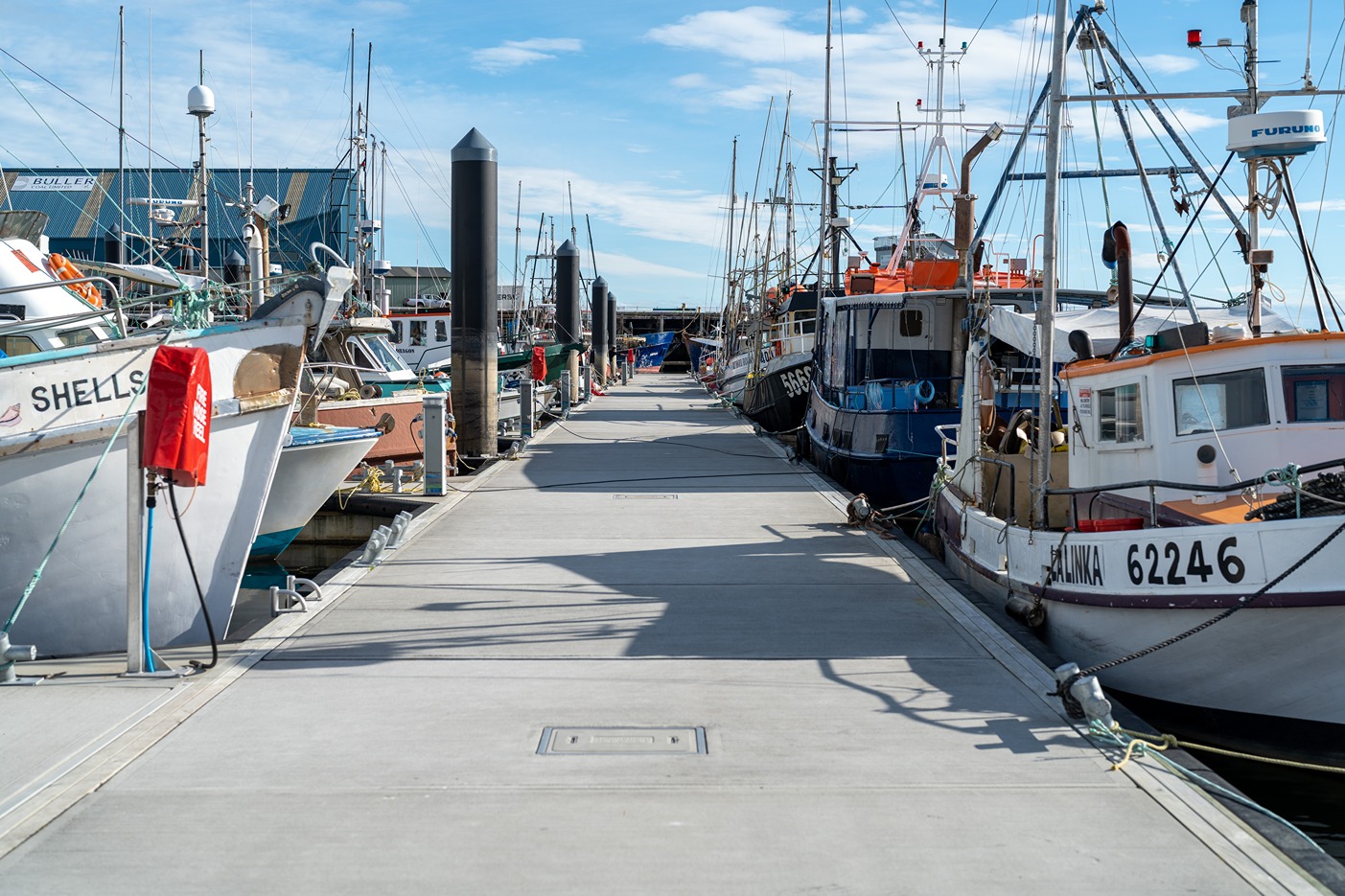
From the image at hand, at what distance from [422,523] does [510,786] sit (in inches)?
301

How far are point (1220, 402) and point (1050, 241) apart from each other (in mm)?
1573

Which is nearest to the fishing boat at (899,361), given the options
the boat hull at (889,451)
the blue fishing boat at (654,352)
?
the boat hull at (889,451)

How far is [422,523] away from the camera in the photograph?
40.6 ft

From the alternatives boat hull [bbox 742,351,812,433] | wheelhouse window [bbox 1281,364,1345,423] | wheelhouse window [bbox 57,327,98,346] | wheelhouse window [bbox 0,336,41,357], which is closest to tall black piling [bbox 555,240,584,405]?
boat hull [bbox 742,351,812,433]

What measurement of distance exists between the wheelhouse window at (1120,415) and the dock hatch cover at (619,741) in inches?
176

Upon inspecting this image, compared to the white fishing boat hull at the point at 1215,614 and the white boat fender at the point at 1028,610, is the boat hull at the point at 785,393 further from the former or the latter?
the white fishing boat hull at the point at 1215,614

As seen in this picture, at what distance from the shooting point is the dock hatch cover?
215 inches

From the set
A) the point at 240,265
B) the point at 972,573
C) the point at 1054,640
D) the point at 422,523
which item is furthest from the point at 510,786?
the point at 240,265

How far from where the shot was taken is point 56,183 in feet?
152

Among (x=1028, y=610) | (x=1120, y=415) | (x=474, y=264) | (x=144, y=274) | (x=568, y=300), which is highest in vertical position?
(x=568, y=300)

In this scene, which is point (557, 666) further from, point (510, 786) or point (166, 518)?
point (166, 518)

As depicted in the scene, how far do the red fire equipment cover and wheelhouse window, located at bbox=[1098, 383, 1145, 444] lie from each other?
243 inches

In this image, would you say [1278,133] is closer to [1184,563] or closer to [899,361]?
[1184,563]

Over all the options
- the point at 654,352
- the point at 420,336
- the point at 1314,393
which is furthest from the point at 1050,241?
the point at 654,352
